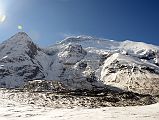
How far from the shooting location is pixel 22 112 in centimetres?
2175

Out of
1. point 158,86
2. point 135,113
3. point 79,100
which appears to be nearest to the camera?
point 135,113

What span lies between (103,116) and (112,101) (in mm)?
13572

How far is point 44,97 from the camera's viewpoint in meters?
Result: 33.2

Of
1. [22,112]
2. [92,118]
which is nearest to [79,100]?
[22,112]

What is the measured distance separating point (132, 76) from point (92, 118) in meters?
175

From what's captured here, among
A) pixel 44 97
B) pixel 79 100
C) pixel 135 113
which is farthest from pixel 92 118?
pixel 44 97

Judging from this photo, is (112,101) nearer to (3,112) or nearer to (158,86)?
(3,112)

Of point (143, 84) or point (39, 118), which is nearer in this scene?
point (39, 118)

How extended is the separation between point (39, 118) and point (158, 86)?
151 meters

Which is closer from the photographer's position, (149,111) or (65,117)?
(65,117)

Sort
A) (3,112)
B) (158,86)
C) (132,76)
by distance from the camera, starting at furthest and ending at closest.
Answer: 1. (132,76)
2. (158,86)
3. (3,112)

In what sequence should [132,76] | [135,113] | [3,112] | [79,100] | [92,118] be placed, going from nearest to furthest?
[92,118] → [135,113] → [3,112] → [79,100] → [132,76]

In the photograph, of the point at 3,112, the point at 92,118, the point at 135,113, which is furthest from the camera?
the point at 3,112

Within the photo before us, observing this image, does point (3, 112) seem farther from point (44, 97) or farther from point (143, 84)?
point (143, 84)
